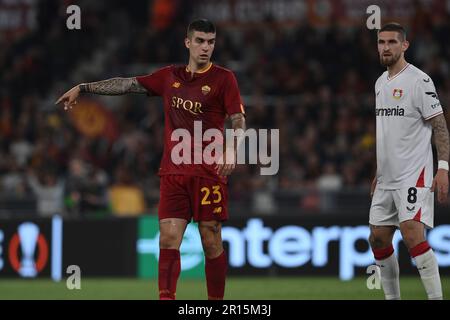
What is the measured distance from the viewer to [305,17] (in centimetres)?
2122

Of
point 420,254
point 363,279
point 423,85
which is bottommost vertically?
point 363,279

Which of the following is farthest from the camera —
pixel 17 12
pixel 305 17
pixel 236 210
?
pixel 17 12

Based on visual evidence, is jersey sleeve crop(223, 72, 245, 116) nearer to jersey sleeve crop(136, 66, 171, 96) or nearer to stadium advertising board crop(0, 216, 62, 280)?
jersey sleeve crop(136, 66, 171, 96)

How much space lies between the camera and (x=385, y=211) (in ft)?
30.0

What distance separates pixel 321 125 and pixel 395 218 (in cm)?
948

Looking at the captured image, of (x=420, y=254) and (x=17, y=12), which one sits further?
(x=17, y=12)

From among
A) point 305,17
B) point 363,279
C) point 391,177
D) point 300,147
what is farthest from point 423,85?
point 305,17

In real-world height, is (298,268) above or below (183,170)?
below

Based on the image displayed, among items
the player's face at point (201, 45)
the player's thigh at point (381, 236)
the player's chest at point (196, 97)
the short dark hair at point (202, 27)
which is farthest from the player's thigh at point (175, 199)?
the player's thigh at point (381, 236)

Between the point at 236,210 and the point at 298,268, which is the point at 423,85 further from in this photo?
the point at 236,210

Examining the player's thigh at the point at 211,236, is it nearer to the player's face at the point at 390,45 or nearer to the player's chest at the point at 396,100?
the player's chest at the point at 396,100

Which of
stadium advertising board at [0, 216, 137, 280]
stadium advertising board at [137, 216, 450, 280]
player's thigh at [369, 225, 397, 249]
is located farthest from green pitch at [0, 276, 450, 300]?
player's thigh at [369, 225, 397, 249]

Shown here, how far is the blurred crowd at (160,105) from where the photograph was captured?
17266 millimetres

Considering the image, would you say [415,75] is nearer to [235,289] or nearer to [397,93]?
[397,93]
